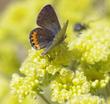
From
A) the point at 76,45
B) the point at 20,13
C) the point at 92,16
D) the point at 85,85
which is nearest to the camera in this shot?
the point at 85,85

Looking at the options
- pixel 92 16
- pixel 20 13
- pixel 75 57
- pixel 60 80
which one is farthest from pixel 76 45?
pixel 20 13

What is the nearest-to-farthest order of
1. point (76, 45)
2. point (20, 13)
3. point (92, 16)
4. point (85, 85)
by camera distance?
point (85, 85), point (76, 45), point (92, 16), point (20, 13)

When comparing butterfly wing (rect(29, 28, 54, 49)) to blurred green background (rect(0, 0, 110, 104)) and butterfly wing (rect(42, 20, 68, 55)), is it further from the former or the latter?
blurred green background (rect(0, 0, 110, 104))

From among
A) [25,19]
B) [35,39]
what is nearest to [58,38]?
[35,39]

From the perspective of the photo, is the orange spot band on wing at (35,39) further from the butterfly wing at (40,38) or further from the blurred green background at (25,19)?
the blurred green background at (25,19)

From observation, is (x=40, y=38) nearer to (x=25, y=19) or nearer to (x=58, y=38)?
(x=58, y=38)

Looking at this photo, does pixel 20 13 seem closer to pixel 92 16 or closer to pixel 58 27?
pixel 92 16

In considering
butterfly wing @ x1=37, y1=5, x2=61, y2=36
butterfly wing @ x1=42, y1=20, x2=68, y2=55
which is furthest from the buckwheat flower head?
butterfly wing @ x1=37, y1=5, x2=61, y2=36
